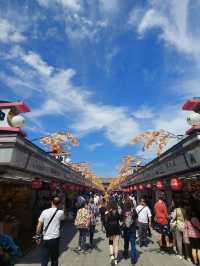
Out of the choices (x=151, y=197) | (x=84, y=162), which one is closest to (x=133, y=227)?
(x=151, y=197)

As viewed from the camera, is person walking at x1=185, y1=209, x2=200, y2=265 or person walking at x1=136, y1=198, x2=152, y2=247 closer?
person walking at x1=185, y1=209, x2=200, y2=265

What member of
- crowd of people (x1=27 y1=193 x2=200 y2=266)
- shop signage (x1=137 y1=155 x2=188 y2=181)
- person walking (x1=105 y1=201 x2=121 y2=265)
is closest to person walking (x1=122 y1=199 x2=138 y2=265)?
crowd of people (x1=27 y1=193 x2=200 y2=266)

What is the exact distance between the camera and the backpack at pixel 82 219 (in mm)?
8969

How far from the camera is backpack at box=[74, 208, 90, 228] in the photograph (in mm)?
8969

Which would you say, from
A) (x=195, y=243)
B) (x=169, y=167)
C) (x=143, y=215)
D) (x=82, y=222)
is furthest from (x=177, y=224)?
(x=169, y=167)

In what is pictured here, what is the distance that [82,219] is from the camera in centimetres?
903

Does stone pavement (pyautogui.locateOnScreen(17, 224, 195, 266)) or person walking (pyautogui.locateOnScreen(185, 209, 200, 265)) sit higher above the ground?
person walking (pyautogui.locateOnScreen(185, 209, 200, 265))

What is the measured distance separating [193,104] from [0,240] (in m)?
6.30

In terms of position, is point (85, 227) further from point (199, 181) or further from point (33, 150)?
point (199, 181)

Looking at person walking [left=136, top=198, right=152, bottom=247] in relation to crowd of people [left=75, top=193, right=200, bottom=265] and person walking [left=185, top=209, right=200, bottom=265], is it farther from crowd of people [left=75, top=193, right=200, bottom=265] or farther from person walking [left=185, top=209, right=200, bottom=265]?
person walking [left=185, top=209, right=200, bottom=265]

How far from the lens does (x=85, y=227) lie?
8.99 meters

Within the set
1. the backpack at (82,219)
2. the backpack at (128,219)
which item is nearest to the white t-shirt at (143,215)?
the backpack at (82,219)

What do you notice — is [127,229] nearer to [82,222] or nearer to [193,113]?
[82,222]

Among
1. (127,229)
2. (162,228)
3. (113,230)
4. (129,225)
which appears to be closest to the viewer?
(113,230)
